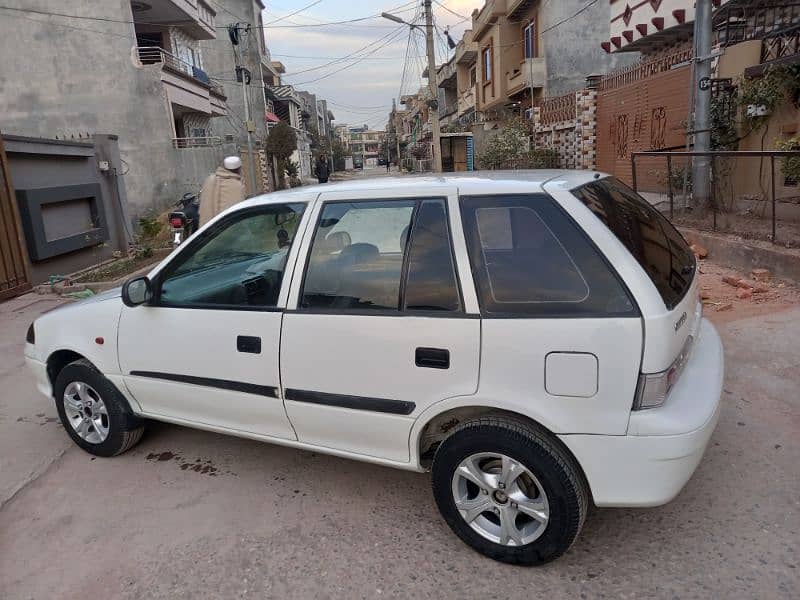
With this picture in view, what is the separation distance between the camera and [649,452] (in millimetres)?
2309

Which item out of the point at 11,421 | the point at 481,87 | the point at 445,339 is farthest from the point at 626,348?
the point at 481,87

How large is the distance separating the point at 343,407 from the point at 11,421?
10.5ft

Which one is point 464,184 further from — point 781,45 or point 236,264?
point 781,45

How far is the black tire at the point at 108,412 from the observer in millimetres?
3668

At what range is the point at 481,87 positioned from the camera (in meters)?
35.0

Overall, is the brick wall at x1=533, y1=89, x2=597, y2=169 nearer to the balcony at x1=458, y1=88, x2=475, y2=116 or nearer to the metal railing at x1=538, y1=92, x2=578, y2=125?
the metal railing at x1=538, y1=92, x2=578, y2=125

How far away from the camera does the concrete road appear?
2533mm

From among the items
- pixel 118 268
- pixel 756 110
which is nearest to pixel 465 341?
pixel 118 268

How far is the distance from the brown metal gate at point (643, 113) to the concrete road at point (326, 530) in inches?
409

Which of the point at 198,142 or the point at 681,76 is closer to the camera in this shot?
the point at 681,76

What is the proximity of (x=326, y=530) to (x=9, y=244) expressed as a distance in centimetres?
806

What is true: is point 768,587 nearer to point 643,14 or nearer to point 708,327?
point 708,327

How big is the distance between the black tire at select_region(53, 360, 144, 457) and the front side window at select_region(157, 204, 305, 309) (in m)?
0.77

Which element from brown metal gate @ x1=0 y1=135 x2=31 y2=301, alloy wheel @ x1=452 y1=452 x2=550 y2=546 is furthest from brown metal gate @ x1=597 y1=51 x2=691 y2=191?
brown metal gate @ x1=0 y1=135 x2=31 y2=301
